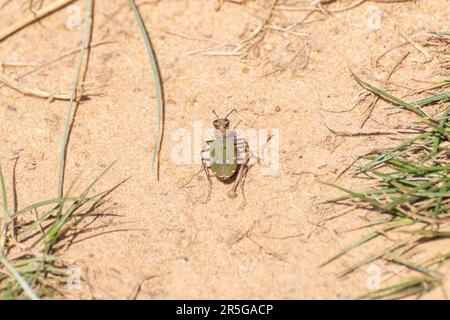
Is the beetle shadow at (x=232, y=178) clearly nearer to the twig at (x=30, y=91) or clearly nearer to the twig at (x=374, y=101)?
the twig at (x=374, y=101)

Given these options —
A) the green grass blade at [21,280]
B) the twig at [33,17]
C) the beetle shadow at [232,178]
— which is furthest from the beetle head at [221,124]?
the twig at [33,17]

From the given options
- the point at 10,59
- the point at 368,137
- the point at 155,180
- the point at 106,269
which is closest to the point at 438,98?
the point at 368,137

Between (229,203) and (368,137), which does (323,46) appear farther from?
(229,203)

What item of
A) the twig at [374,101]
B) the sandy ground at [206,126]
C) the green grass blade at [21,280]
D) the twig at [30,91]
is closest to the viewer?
the green grass blade at [21,280]

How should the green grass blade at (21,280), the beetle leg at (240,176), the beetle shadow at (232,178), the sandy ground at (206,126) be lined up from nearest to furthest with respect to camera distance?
the green grass blade at (21,280) → the sandy ground at (206,126) → the beetle leg at (240,176) → the beetle shadow at (232,178)

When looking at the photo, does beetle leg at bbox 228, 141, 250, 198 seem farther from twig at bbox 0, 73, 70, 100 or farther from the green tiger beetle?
twig at bbox 0, 73, 70, 100

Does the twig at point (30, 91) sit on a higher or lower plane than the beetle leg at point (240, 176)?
higher
